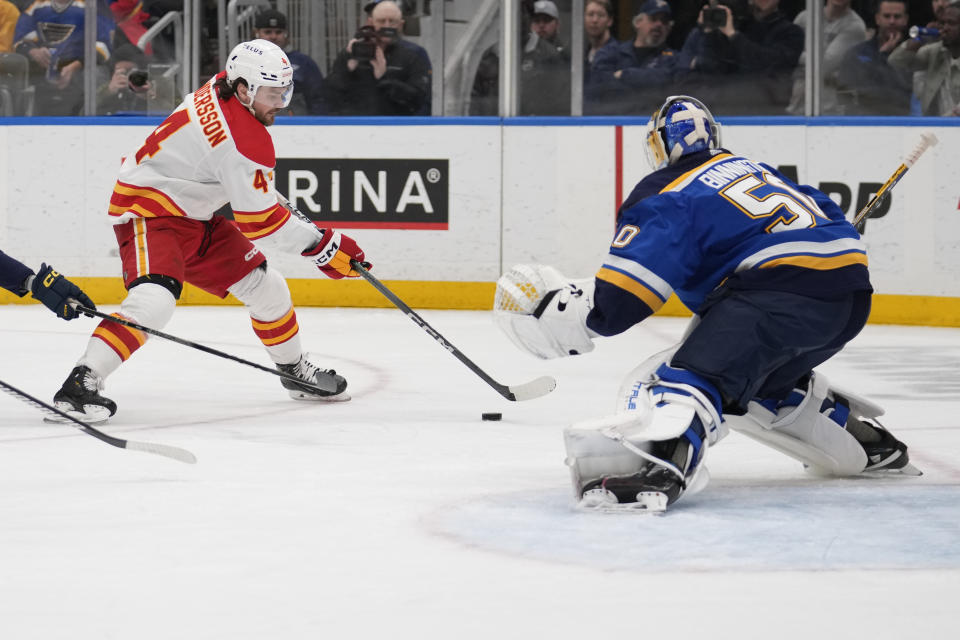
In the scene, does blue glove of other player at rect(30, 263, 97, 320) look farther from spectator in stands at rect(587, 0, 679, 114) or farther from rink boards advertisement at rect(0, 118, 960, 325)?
spectator in stands at rect(587, 0, 679, 114)

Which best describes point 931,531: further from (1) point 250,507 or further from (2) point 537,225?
(2) point 537,225

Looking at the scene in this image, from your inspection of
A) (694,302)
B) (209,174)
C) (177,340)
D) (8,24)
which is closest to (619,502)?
(694,302)

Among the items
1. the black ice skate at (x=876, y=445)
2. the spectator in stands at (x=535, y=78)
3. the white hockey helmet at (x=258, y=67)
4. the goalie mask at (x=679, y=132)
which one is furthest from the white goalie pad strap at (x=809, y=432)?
the spectator in stands at (x=535, y=78)

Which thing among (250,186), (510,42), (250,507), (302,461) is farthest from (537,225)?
(250,507)

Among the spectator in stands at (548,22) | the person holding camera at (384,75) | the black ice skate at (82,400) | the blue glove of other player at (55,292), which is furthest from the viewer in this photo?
the person holding camera at (384,75)

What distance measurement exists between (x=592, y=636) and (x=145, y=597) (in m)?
0.63

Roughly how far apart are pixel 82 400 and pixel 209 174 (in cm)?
72

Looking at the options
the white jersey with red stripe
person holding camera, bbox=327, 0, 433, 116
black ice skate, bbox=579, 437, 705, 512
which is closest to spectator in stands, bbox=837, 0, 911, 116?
person holding camera, bbox=327, 0, 433, 116

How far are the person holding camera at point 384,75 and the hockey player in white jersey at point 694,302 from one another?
4.20 m

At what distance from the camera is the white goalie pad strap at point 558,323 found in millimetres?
2598

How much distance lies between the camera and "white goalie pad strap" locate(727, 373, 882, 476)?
9.26 feet

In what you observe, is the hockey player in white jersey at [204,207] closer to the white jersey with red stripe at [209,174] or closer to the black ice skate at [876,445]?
the white jersey with red stripe at [209,174]

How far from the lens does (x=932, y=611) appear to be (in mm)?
1935

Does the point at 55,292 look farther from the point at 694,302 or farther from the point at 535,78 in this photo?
the point at 535,78
